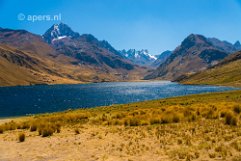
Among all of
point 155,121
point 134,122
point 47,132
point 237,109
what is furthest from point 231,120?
point 47,132

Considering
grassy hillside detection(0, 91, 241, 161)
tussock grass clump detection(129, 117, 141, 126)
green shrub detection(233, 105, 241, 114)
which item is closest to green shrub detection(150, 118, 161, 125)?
grassy hillside detection(0, 91, 241, 161)

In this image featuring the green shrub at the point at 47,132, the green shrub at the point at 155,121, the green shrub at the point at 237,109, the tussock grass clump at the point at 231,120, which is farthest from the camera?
the green shrub at the point at 237,109

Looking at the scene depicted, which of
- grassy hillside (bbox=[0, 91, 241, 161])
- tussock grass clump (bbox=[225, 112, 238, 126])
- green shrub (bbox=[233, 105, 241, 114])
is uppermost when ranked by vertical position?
green shrub (bbox=[233, 105, 241, 114])

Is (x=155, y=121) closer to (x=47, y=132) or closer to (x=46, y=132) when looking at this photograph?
(x=47, y=132)

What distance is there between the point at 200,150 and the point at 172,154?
202 cm

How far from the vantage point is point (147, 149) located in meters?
23.6

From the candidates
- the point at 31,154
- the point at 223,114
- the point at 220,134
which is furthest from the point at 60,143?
the point at 223,114

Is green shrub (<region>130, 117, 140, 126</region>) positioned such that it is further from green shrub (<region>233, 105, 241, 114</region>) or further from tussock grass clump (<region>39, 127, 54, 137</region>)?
green shrub (<region>233, 105, 241, 114</region>)

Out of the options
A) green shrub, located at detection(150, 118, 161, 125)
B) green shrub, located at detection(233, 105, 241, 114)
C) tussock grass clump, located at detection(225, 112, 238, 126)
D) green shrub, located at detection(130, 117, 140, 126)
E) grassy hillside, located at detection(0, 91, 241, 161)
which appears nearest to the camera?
grassy hillside, located at detection(0, 91, 241, 161)

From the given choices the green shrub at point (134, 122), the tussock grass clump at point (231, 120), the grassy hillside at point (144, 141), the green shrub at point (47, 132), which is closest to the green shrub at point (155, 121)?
the grassy hillside at point (144, 141)

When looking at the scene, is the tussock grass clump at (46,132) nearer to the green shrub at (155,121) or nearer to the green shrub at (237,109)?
the green shrub at (155,121)

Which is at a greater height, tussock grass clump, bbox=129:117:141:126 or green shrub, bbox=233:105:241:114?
green shrub, bbox=233:105:241:114

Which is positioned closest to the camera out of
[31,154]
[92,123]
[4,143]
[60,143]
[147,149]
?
[147,149]

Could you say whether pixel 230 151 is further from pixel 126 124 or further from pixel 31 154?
pixel 126 124
